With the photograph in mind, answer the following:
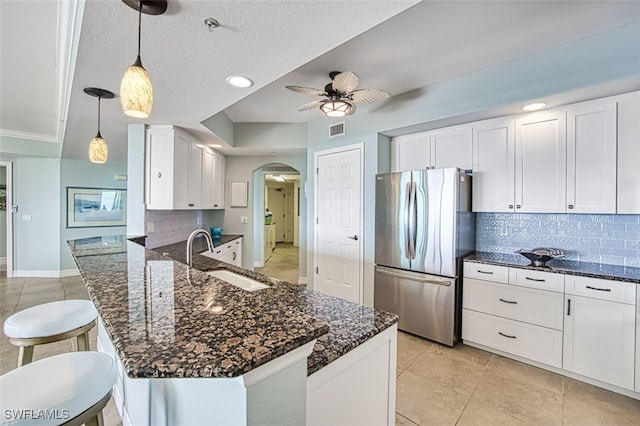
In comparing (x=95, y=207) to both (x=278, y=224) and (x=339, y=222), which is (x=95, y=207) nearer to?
(x=339, y=222)

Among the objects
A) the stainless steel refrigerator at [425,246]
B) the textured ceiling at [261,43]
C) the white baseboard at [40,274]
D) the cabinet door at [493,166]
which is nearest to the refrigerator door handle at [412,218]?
the stainless steel refrigerator at [425,246]

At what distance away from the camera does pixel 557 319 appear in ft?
7.41

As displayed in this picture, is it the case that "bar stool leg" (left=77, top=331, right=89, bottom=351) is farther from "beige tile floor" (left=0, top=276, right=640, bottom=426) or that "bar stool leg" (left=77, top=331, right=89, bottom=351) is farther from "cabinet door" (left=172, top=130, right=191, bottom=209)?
"cabinet door" (left=172, top=130, right=191, bottom=209)

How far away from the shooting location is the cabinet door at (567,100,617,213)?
7.29 feet

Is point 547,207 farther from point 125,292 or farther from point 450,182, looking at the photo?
point 125,292

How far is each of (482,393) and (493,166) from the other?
6.52 ft

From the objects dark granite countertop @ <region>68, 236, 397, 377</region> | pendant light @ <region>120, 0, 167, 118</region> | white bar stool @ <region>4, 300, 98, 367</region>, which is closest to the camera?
dark granite countertop @ <region>68, 236, 397, 377</region>

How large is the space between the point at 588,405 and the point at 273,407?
249 centimetres

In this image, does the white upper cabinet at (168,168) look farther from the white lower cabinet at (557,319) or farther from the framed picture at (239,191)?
the white lower cabinet at (557,319)

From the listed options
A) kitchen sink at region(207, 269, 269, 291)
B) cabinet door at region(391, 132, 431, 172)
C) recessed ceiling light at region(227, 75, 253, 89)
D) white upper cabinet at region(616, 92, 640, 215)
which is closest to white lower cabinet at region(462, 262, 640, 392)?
white upper cabinet at region(616, 92, 640, 215)

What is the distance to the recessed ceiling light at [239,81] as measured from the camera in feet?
6.38

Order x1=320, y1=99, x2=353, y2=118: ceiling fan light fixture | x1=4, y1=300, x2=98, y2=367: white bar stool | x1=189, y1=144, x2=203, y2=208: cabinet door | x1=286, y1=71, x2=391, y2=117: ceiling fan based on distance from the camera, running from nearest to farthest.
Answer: x1=4, y1=300, x2=98, y2=367: white bar stool → x1=286, y1=71, x2=391, y2=117: ceiling fan → x1=320, y1=99, x2=353, y2=118: ceiling fan light fixture → x1=189, y1=144, x2=203, y2=208: cabinet door

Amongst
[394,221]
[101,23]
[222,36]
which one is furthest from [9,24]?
[394,221]
